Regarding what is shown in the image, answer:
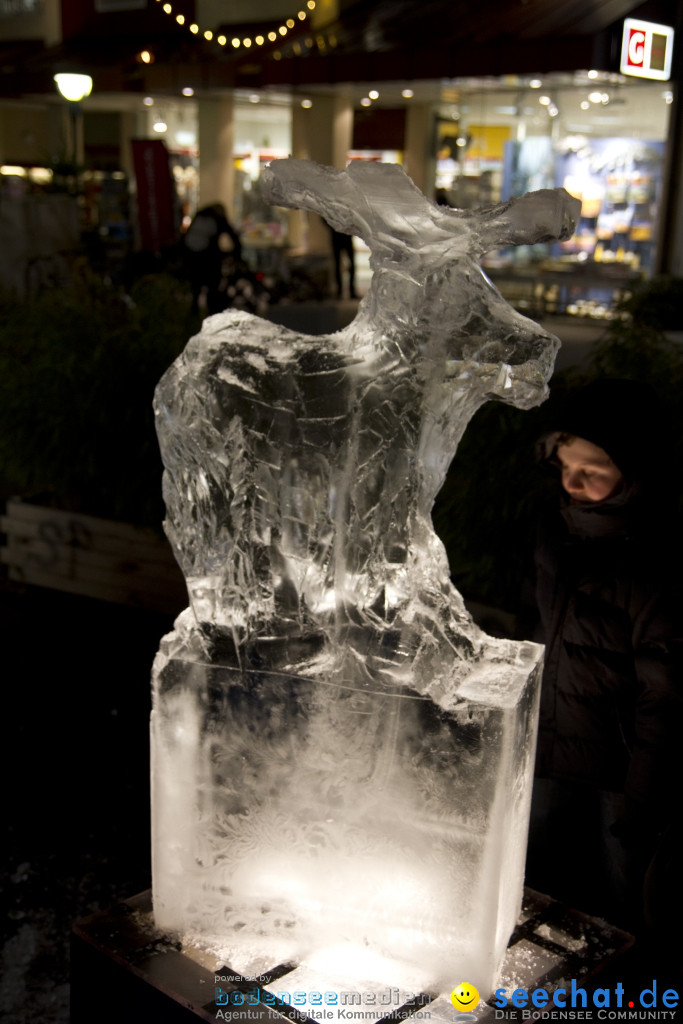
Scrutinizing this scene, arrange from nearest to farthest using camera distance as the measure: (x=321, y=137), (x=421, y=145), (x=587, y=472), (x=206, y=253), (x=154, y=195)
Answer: (x=587, y=472)
(x=206, y=253)
(x=154, y=195)
(x=421, y=145)
(x=321, y=137)

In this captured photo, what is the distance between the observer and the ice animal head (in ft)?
5.04

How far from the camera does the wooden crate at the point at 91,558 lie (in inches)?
146

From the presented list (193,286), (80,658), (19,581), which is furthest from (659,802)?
(193,286)

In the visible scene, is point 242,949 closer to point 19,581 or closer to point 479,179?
point 19,581

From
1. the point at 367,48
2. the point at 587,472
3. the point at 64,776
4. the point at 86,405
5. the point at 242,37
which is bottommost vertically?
the point at 64,776

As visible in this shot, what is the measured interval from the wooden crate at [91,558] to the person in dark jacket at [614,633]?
74.9 inches

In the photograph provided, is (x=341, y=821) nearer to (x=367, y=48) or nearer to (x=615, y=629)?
(x=615, y=629)

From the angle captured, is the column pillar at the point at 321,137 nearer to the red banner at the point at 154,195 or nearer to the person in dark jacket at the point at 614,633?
the red banner at the point at 154,195

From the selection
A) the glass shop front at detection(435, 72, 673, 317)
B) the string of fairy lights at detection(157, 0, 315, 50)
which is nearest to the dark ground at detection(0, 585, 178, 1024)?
the glass shop front at detection(435, 72, 673, 317)

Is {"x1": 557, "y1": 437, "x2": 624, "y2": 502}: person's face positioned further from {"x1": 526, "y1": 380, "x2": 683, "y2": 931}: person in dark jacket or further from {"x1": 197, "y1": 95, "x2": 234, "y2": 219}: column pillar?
{"x1": 197, "y1": 95, "x2": 234, "y2": 219}: column pillar

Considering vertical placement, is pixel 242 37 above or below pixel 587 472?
above

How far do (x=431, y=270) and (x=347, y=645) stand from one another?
611mm

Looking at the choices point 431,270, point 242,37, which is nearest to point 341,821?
point 431,270

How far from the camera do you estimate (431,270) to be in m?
1.54
